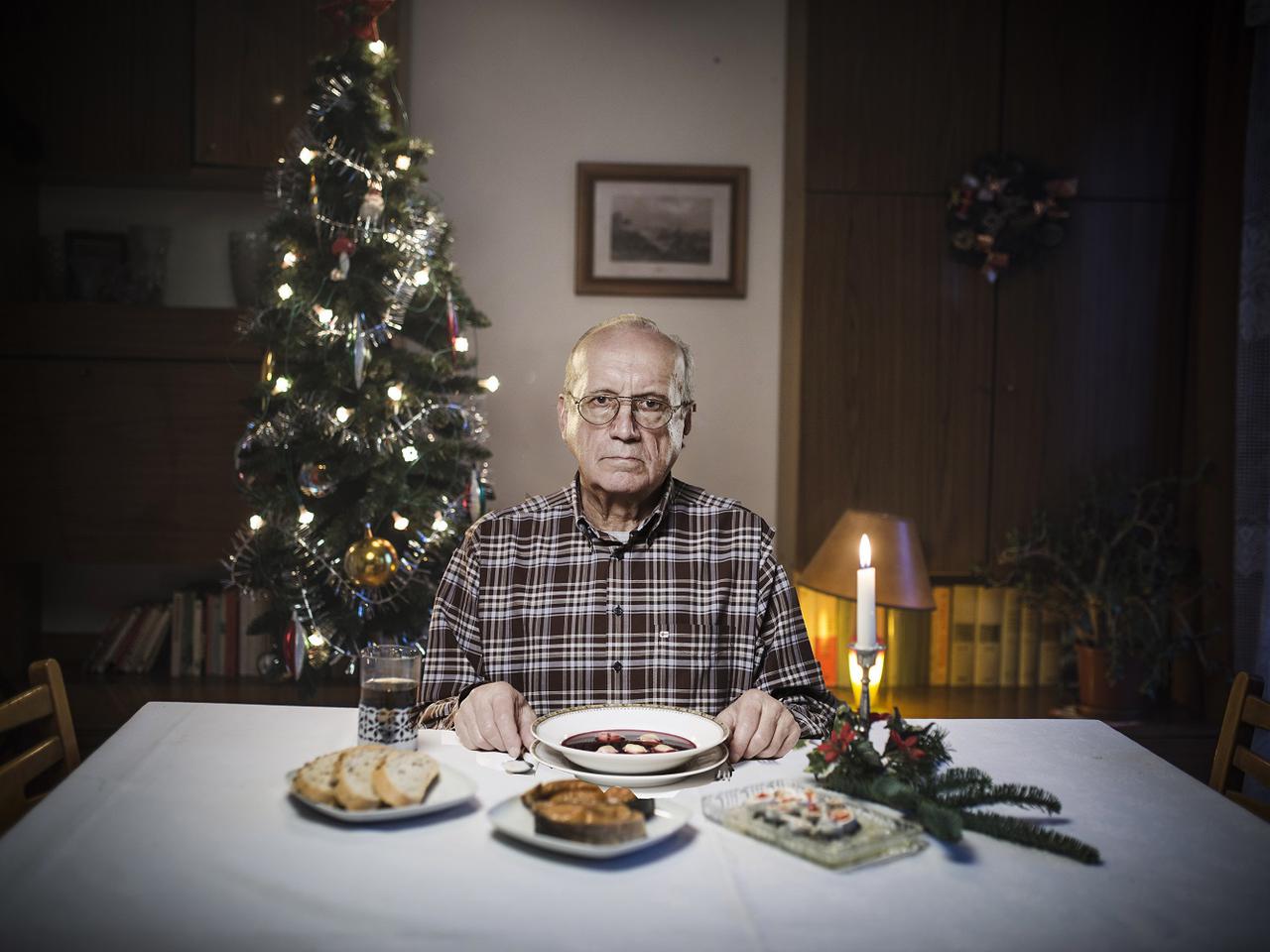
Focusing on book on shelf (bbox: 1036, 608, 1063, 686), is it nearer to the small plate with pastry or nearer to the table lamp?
the table lamp

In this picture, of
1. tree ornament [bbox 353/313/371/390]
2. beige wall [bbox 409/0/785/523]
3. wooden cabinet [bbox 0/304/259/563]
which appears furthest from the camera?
beige wall [bbox 409/0/785/523]

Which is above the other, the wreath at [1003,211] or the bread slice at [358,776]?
the wreath at [1003,211]

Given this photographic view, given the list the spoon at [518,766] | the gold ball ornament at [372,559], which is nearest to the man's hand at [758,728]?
the spoon at [518,766]

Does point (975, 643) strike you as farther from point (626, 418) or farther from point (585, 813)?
point (585, 813)

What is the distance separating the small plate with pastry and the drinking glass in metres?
0.28

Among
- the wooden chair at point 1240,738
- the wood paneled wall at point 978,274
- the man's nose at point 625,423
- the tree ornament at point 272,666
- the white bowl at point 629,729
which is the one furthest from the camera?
the wood paneled wall at point 978,274

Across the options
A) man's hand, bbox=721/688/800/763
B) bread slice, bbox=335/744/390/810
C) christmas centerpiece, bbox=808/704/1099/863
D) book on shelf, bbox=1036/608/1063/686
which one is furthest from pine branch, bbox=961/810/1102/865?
book on shelf, bbox=1036/608/1063/686

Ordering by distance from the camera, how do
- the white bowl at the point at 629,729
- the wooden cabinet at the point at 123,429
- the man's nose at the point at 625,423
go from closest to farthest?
the white bowl at the point at 629,729
the man's nose at the point at 625,423
the wooden cabinet at the point at 123,429

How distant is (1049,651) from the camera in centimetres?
340

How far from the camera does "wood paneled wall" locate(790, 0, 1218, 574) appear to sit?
3234 millimetres

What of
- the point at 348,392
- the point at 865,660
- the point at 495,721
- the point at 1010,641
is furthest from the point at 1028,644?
the point at 865,660

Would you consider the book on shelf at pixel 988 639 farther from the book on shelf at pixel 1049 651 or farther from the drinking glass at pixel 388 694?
the drinking glass at pixel 388 694

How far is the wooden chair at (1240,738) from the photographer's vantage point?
5.19 ft

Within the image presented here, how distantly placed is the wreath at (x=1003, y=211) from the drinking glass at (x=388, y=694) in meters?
2.37
